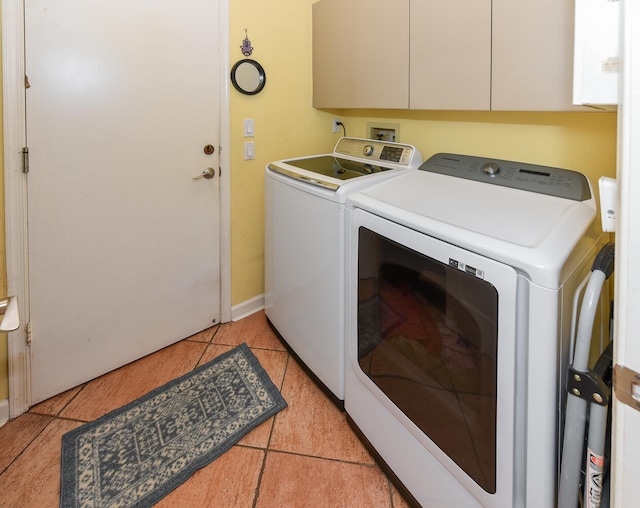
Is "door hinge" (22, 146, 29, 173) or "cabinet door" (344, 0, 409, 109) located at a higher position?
"cabinet door" (344, 0, 409, 109)

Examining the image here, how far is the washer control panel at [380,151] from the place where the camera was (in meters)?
1.81

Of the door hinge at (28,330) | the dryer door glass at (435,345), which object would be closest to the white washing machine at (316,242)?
the dryer door glass at (435,345)

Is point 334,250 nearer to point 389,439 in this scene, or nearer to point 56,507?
point 389,439

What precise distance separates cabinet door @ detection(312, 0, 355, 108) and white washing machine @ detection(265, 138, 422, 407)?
0.29 m

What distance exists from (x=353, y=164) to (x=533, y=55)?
0.93 m

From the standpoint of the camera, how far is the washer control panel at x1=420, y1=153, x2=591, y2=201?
1235 millimetres

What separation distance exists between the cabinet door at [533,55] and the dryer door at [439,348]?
0.66m

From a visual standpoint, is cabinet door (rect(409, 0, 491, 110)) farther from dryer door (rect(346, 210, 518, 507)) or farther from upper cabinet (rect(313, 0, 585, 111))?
dryer door (rect(346, 210, 518, 507))

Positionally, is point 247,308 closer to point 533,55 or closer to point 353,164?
point 353,164

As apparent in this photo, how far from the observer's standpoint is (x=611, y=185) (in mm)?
712

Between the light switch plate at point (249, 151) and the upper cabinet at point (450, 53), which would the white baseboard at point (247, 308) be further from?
the upper cabinet at point (450, 53)

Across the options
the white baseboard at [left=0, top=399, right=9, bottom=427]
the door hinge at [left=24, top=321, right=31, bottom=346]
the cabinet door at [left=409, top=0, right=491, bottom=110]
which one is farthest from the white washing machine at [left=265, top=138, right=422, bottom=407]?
the white baseboard at [left=0, top=399, right=9, bottom=427]

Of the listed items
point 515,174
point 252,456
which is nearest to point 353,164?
point 515,174

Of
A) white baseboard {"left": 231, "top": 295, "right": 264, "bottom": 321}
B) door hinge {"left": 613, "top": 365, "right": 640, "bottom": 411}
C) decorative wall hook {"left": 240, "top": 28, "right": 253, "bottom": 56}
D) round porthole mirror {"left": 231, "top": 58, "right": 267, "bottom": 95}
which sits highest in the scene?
decorative wall hook {"left": 240, "top": 28, "right": 253, "bottom": 56}
